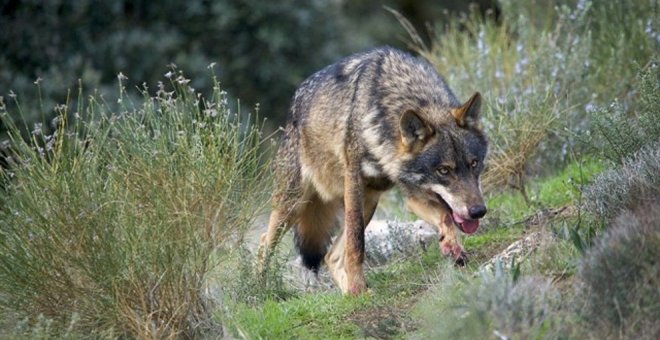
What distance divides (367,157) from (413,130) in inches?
18.6

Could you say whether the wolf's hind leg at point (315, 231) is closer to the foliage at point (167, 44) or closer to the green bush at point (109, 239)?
the green bush at point (109, 239)

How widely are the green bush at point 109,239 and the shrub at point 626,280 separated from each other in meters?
2.30

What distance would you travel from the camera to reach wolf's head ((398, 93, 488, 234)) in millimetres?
6941

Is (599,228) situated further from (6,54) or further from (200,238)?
(6,54)

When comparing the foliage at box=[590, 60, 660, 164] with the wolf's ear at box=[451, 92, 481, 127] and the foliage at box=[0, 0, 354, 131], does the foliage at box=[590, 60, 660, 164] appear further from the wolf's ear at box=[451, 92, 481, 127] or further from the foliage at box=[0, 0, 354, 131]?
the foliage at box=[0, 0, 354, 131]

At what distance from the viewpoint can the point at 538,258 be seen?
6176 millimetres

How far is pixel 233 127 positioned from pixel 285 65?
33.2 ft

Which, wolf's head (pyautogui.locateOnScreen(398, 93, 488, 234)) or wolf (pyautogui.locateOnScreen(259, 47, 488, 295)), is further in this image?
wolf (pyautogui.locateOnScreen(259, 47, 488, 295))

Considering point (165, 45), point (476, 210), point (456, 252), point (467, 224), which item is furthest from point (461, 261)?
point (165, 45)

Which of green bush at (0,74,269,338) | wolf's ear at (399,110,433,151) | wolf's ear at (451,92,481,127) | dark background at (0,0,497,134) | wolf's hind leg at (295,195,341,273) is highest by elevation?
wolf's ear at (451,92,481,127)

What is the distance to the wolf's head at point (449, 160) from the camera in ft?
22.8

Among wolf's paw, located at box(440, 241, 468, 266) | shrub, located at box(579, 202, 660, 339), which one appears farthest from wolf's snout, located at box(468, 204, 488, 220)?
shrub, located at box(579, 202, 660, 339)

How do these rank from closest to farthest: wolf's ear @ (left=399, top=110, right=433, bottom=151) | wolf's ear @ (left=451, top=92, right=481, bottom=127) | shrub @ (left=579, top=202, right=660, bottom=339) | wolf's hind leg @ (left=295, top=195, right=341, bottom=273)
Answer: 1. shrub @ (left=579, top=202, right=660, bottom=339)
2. wolf's ear @ (left=399, top=110, right=433, bottom=151)
3. wolf's ear @ (left=451, top=92, right=481, bottom=127)
4. wolf's hind leg @ (left=295, top=195, right=341, bottom=273)

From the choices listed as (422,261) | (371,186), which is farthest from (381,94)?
(422,261)
